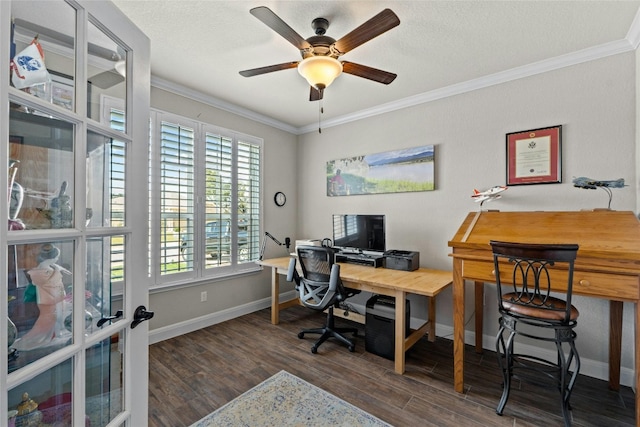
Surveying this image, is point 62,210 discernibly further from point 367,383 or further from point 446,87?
point 446,87

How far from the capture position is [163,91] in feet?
9.78

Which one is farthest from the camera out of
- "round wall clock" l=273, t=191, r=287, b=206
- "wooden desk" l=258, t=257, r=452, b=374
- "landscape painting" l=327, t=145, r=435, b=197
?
"round wall clock" l=273, t=191, r=287, b=206

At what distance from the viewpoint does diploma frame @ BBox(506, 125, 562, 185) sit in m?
2.47

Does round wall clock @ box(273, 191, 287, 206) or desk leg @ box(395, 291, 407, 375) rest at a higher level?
round wall clock @ box(273, 191, 287, 206)

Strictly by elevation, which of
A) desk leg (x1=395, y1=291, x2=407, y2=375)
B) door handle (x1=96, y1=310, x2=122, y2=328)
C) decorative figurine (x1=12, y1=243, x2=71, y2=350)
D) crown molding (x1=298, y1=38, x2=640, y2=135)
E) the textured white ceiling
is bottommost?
desk leg (x1=395, y1=291, x2=407, y2=375)

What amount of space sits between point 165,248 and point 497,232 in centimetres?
313

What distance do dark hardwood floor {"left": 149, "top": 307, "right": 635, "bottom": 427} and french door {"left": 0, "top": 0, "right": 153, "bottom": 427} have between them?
3.76 ft

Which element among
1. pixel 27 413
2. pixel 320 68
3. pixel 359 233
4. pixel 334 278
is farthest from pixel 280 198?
pixel 27 413

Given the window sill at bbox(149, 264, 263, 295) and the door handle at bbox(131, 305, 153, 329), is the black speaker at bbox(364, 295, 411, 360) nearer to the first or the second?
the window sill at bbox(149, 264, 263, 295)

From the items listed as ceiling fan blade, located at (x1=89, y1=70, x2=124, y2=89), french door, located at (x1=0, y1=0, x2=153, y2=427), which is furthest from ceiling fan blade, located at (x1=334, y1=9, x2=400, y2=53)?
ceiling fan blade, located at (x1=89, y1=70, x2=124, y2=89)

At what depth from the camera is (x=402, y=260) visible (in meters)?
2.97

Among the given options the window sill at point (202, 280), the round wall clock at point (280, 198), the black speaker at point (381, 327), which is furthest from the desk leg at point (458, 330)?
the round wall clock at point (280, 198)

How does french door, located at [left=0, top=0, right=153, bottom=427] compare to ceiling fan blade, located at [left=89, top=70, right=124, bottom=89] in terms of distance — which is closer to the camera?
french door, located at [left=0, top=0, right=153, bottom=427]

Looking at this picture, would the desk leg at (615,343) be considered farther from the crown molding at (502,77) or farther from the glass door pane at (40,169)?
the glass door pane at (40,169)
